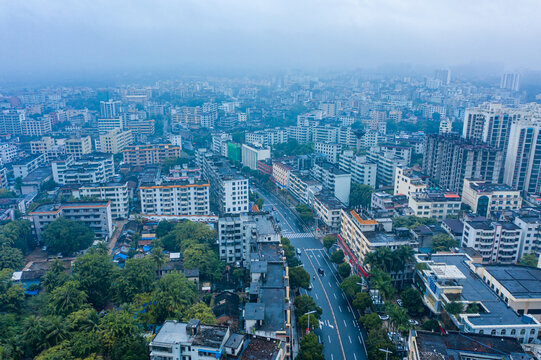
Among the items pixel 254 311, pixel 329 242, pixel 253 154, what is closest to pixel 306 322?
pixel 254 311

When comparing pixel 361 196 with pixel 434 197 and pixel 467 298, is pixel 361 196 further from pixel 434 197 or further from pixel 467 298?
pixel 467 298

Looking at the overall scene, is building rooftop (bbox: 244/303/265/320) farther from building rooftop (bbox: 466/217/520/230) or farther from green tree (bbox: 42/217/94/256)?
building rooftop (bbox: 466/217/520/230)

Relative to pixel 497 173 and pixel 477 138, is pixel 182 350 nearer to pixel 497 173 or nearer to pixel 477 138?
pixel 497 173

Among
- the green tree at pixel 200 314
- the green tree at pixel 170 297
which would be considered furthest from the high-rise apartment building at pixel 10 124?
the green tree at pixel 200 314

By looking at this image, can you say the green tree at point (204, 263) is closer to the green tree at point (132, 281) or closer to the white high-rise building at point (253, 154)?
the green tree at point (132, 281)

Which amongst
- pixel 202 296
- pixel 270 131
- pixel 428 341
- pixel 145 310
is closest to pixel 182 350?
pixel 145 310

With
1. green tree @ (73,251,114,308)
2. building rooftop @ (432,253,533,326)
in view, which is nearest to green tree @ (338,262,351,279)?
building rooftop @ (432,253,533,326)

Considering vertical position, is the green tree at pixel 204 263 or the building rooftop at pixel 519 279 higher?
the building rooftop at pixel 519 279
